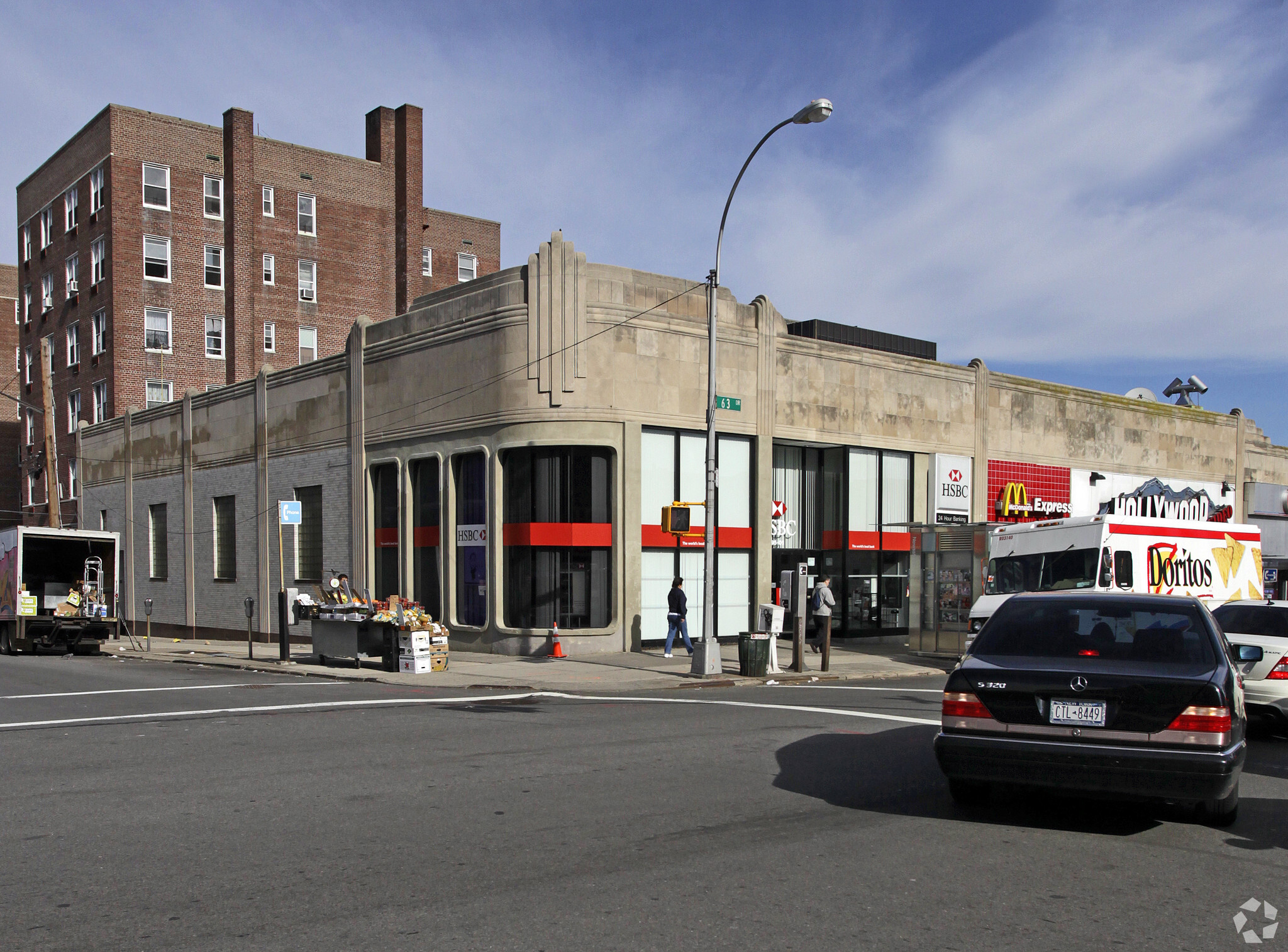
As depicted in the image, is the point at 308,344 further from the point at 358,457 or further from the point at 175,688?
the point at 175,688

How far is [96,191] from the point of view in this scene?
4478cm

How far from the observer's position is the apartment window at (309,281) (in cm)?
4769

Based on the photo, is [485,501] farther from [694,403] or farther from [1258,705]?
[1258,705]

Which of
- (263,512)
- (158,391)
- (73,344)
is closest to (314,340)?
(158,391)

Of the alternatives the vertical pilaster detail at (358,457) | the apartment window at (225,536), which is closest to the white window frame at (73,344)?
the apartment window at (225,536)

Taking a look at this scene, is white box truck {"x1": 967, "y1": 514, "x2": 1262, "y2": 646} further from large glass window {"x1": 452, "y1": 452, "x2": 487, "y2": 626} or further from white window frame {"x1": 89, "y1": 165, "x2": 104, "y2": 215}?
white window frame {"x1": 89, "y1": 165, "x2": 104, "y2": 215}

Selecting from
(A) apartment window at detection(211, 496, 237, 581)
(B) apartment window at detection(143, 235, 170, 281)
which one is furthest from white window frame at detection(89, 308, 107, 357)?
(A) apartment window at detection(211, 496, 237, 581)

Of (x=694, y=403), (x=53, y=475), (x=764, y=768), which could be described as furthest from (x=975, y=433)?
(x=53, y=475)

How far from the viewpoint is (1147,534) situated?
20141mm

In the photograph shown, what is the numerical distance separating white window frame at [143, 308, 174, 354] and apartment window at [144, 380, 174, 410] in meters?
1.22

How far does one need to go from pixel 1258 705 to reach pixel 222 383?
43253 mm

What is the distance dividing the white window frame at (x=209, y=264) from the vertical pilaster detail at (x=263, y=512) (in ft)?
51.1

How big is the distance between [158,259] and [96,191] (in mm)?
3885

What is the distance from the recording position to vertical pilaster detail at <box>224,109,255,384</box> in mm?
45500
